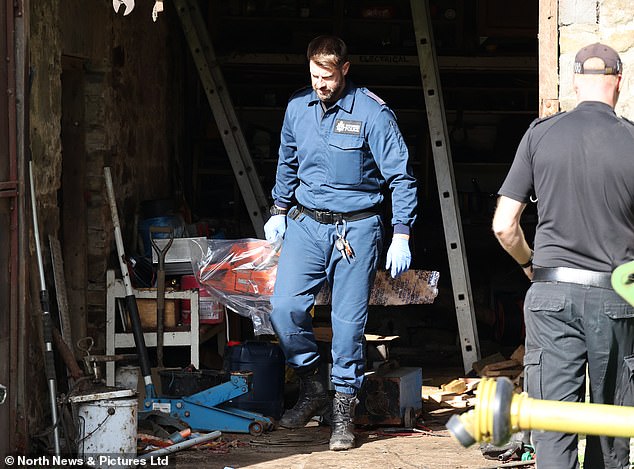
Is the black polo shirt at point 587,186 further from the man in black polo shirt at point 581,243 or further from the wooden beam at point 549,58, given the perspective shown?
the wooden beam at point 549,58

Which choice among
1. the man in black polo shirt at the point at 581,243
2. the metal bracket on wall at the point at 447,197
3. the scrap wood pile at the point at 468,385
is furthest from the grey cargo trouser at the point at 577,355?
the metal bracket on wall at the point at 447,197

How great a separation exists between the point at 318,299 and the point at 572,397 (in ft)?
9.10

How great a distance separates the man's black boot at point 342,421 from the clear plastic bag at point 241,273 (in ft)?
3.21

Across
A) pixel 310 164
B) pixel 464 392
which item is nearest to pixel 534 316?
pixel 310 164

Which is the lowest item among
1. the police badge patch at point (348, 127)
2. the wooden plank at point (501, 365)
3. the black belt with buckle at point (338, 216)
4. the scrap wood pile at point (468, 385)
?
the scrap wood pile at point (468, 385)

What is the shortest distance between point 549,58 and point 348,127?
1228 mm

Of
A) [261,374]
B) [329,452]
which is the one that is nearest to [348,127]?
[261,374]

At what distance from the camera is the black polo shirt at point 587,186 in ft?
11.7

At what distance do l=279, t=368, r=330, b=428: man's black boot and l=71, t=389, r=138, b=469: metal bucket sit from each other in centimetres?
111

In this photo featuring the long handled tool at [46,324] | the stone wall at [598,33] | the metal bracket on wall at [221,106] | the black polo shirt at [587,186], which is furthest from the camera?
the metal bracket on wall at [221,106]

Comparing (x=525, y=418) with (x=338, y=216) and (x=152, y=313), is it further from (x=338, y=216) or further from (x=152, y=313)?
(x=152, y=313)

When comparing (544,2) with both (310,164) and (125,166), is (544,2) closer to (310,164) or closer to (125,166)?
(310,164)

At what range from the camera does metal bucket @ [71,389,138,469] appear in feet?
16.1

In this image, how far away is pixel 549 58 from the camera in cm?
454
